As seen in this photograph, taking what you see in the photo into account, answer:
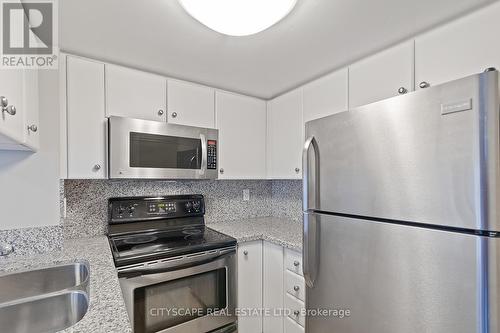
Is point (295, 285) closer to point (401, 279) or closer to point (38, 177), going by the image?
point (401, 279)

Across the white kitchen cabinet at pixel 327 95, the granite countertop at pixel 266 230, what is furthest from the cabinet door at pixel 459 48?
the granite countertop at pixel 266 230

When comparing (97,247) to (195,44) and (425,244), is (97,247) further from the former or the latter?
(425,244)

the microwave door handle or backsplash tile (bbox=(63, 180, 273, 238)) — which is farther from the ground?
the microwave door handle

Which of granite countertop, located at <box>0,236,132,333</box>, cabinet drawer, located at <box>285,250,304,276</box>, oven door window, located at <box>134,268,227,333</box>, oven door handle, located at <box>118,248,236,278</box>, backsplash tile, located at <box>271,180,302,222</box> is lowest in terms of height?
oven door window, located at <box>134,268,227,333</box>

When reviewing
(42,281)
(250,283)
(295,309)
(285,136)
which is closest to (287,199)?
(285,136)

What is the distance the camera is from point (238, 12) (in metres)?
0.98

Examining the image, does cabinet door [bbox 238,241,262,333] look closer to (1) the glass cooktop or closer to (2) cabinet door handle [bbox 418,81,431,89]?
(1) the glass cooktop

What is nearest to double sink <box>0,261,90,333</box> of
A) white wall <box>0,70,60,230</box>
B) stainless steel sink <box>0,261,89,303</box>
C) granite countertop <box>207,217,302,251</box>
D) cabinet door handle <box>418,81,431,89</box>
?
stainless steel sink <box>0,261,89,303</box>

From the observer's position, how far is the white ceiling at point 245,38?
3.59 feet

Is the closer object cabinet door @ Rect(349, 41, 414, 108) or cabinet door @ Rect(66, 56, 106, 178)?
cabinet door @ Rect(349, 41, 414, 108)

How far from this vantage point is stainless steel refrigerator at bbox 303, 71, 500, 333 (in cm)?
73

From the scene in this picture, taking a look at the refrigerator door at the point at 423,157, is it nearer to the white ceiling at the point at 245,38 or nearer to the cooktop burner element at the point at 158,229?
the white ceiling at the point at 245,38

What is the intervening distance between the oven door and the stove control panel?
0.54 m

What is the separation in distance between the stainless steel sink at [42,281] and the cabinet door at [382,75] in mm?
1781
